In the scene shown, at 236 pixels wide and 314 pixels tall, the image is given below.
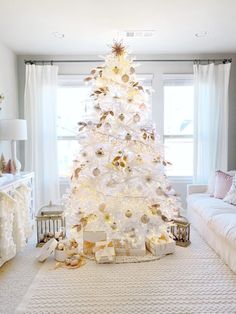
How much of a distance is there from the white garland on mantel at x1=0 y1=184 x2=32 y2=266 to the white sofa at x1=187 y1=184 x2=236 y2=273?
198 centimetres

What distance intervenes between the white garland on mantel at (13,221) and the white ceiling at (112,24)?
1.84 metres

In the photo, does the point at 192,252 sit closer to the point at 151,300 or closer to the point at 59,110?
the point at 151,300

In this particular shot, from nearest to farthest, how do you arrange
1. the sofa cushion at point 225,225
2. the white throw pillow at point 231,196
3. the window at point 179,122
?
the sofa cushion at point 225,225 → the white throw pillow at point 231,196 → the window at point 179,122

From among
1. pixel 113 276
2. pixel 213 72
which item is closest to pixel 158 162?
pixel 113 276

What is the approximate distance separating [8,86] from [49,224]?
6.95 ft

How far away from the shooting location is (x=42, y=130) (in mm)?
4387

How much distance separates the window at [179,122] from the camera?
14.9 ft

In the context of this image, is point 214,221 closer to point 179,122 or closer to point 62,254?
point 62,254

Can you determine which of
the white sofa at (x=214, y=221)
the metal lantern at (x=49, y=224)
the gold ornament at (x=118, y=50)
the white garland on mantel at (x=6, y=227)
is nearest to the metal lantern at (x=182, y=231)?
the white sofa at (x=214, y=221)

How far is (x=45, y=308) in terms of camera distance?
6.84ft

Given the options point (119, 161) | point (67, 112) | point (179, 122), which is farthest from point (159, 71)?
point (119, 161)

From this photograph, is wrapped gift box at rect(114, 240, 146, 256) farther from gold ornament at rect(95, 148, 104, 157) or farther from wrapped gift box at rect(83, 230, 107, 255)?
gold ornament at rect(95, 148, 104, 157)

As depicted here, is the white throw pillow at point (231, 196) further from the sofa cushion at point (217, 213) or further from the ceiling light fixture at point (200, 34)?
the ceiling light fixture at point (200, 34)

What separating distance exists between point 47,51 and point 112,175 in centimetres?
241
